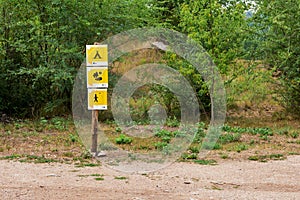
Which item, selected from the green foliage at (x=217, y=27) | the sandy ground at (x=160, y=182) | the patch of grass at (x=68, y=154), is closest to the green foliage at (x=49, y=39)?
the green foliage at (x=217, y=27)

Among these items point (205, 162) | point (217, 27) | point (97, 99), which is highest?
point (217, 27)

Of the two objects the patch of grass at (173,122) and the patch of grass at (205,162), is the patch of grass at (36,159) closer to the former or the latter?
the patch of grass at (205,162)

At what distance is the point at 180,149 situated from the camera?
33.0ft

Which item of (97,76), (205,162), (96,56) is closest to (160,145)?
(205,162)

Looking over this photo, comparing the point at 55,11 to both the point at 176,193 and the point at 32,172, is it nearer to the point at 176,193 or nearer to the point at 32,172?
the point at 32,172

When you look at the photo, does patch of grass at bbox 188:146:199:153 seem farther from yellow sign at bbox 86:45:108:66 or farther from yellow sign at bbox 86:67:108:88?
yellow sign at bbox 86:45:108:66

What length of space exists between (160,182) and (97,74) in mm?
2390

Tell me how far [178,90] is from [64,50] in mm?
2923

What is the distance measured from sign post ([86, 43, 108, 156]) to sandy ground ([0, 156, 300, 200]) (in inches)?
47.5

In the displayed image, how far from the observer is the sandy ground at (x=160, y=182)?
22.2 ft

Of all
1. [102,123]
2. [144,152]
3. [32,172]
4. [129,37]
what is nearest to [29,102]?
[102,123]

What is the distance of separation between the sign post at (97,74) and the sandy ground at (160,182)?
1207 mm

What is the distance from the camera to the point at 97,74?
9.13 m

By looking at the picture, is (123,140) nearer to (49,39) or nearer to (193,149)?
(193,149)
